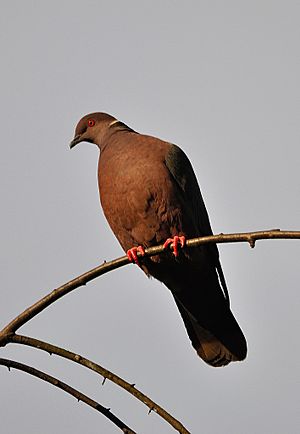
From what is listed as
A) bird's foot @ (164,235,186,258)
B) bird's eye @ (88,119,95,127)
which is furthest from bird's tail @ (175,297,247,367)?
bird's eye @ (88,119,95,127)

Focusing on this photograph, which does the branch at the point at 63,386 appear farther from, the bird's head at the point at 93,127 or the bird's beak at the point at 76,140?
the bird's beak at the point at 76,140

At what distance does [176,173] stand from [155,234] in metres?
0.47

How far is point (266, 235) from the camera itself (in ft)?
9.96

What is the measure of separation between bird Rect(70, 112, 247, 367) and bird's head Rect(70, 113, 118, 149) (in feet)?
1.29

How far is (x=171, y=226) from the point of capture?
5.68 metres

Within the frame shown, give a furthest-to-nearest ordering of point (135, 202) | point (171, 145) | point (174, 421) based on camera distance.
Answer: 1. point (171, 145)
2. point (135, 202)
3. point (174, 421)

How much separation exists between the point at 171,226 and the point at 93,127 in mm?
1812

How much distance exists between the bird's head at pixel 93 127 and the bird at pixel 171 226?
39 centimetres

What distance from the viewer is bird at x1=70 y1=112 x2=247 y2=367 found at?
5664 millimetres

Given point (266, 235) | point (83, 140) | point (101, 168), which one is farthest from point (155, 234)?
point (266, 235)

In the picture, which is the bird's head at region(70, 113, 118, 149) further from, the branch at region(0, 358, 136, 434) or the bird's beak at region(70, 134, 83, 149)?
the branch at region(0, 358, 136, 434)

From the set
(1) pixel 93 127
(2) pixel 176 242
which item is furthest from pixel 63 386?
(1) pixel 93 127

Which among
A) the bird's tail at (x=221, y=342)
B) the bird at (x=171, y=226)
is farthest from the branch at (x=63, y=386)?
the bird's tail at (x=221, y=342)

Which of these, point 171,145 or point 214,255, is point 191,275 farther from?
point 171,145
